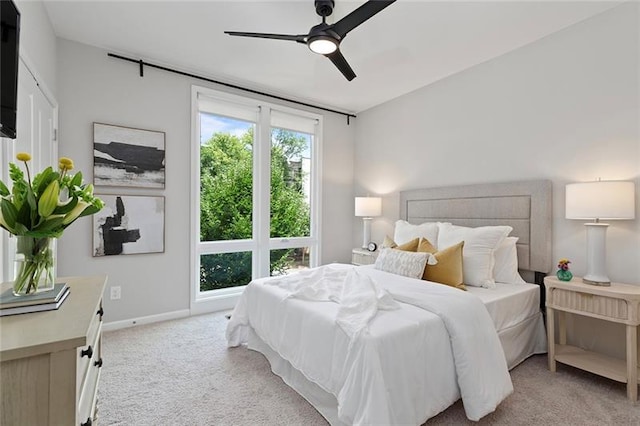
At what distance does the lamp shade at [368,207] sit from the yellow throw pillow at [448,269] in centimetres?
168

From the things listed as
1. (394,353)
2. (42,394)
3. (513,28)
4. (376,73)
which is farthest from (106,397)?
(513,28)

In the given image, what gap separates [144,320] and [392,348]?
2.85 metres

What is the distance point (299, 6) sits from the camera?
2.37 meters

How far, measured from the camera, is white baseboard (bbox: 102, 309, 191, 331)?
305cm

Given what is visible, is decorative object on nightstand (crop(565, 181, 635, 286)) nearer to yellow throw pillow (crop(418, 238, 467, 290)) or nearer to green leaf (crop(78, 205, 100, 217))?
yellow throw pillow (crop(418, 238, 467, 290))

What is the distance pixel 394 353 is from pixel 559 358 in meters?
1.75

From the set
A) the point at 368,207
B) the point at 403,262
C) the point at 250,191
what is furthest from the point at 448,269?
the point at 250,191

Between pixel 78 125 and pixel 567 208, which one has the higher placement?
pixel 78 125

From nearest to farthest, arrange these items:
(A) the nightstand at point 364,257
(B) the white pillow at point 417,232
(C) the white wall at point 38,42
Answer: (C) the white wall at point 38,42
(B) the white pillow at point 417,232
(A) the nightstand at point 364,257

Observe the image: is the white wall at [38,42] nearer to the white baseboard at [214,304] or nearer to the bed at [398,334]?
the bed at [398,334]

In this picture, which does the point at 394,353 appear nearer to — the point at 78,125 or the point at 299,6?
the point at 299,6

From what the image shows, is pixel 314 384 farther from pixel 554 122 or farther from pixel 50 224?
pixel 554 122

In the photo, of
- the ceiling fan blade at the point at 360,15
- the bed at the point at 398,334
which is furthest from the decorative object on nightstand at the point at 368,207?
the ceiling fan blade at the point at 360,15

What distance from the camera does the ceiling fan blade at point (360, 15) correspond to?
1.83 meters
